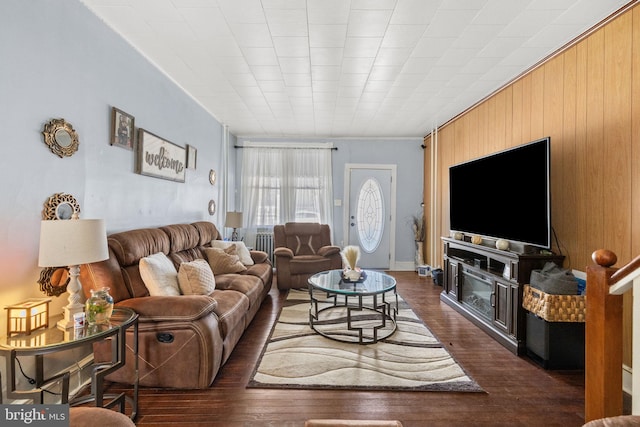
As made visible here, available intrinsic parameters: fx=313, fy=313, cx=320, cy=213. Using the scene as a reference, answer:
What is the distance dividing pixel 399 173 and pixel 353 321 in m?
3.72

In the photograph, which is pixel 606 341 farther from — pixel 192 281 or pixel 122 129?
pixel 122 129

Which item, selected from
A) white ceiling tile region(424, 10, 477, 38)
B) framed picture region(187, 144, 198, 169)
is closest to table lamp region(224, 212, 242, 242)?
framed picture region(187, 144, 198, 169)

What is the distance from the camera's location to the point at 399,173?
6246 mm

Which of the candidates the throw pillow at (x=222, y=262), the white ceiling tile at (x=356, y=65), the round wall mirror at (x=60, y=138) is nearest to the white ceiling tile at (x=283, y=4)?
the white ceiling tile at (x=356, y=65)

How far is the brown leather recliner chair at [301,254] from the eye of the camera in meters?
4.61

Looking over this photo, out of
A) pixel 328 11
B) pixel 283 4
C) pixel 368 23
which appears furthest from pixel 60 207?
pixel 368 23

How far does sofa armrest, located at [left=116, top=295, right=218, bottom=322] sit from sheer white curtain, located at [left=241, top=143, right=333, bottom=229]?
3947 mm

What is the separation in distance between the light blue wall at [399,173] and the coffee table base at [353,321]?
2413 millimetres

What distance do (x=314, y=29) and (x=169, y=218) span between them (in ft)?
8.45

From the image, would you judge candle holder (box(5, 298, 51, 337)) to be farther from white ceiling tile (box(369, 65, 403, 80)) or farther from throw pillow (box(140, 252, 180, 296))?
white ceiling tile (box(369, 65, 403, 80))

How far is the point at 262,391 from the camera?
2.13 meters

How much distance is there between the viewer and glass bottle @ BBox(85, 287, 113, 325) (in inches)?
69.5

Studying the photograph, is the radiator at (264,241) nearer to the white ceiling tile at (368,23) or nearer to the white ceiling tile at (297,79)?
the white ceiling tile at (297,79)

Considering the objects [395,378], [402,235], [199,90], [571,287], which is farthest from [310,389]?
[402,235]
